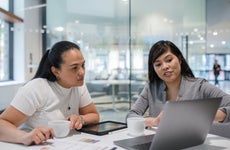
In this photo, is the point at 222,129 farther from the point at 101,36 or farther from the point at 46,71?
the point at 101,36

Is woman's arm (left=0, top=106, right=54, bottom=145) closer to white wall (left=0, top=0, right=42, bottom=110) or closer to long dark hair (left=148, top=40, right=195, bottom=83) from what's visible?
long dark hair (left=148, top=40, right=195, bottom=83)

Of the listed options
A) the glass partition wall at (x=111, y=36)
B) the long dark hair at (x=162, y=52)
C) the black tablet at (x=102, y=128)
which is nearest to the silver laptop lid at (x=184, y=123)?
the black tablet at (x=102, y=128)

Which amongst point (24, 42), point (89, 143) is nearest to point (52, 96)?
point (89, 143)

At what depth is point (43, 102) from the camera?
155 centimetres

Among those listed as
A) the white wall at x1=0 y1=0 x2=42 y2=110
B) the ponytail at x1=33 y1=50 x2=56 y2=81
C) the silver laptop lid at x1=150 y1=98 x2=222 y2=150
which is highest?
the white wall at x1=0 y1=0 x2=42 y2=110

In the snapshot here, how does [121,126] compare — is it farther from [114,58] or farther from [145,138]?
[114,58]

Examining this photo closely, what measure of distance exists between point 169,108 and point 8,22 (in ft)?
12.7

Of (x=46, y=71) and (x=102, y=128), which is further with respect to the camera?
(x=46, y=71)

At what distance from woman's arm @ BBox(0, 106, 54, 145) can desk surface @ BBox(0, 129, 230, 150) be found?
1.1 inches

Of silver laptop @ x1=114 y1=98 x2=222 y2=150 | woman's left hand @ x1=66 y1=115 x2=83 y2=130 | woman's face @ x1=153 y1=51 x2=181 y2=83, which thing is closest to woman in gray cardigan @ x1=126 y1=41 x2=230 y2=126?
woman's face @ x1=153 y1=51 x2=181 y2=83

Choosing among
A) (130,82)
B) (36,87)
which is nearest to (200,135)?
(36,87)

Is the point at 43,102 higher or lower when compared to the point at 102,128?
higher

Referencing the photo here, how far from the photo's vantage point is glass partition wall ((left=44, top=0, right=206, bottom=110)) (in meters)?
4.58

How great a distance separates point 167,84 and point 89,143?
2.73 feet
